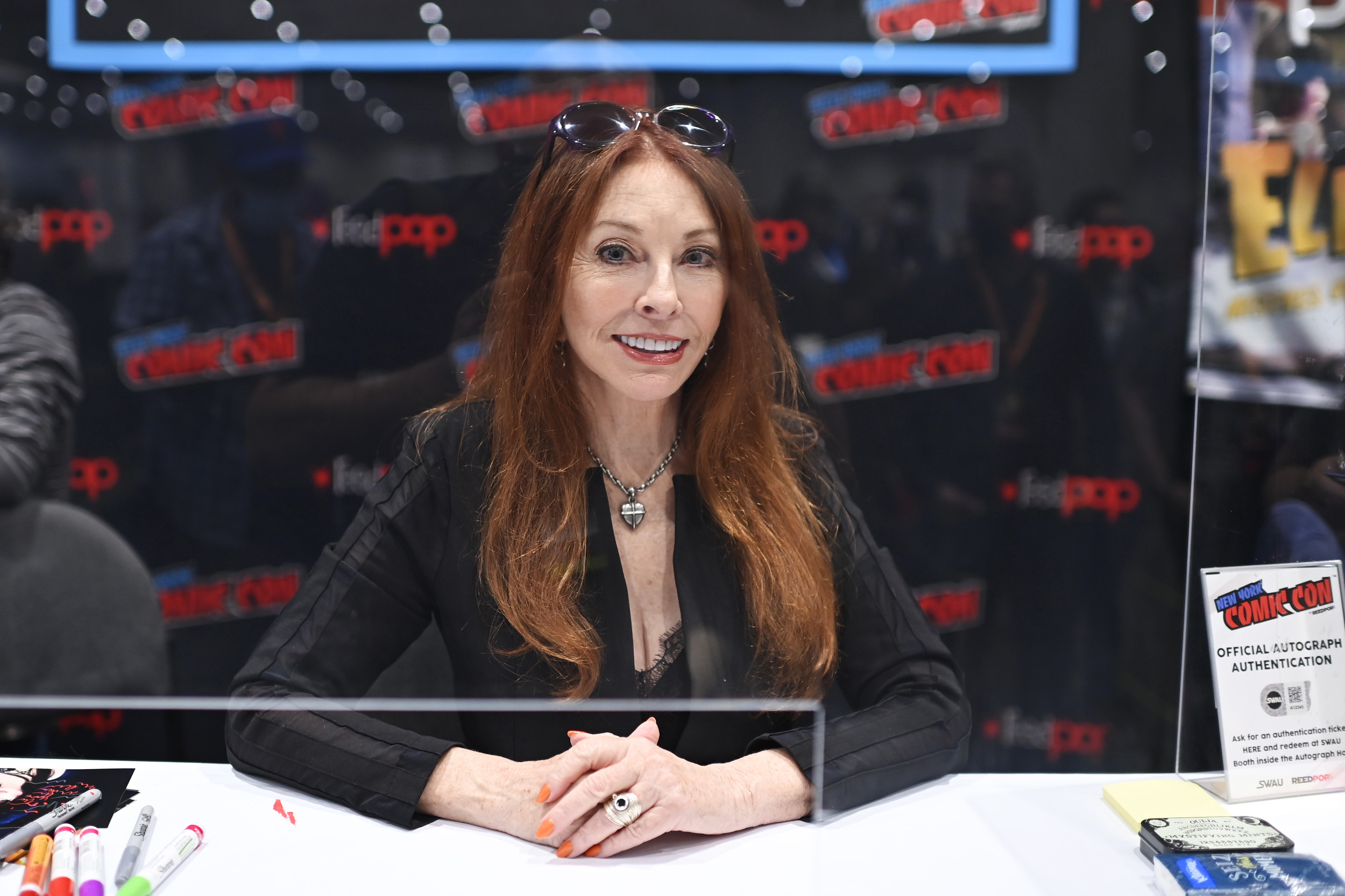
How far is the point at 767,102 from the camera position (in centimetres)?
181

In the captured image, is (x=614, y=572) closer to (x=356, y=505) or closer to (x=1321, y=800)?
(x=356, y=505)

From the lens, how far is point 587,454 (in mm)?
1381

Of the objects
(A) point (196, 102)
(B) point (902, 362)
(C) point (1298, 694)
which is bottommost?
(C) point (1298, 694)

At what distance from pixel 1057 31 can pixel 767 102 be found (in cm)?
60

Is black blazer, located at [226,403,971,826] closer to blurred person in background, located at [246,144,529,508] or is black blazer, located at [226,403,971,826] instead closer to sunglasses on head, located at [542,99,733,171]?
blurred person in background, located at [246,144,529,508]

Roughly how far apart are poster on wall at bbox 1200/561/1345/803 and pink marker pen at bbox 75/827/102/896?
4.07ft

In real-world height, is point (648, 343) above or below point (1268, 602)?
above

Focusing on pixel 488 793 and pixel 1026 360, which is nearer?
pixel 488 793

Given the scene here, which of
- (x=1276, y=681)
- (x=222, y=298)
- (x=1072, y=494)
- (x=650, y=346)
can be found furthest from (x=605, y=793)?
(x=1072, y=494)

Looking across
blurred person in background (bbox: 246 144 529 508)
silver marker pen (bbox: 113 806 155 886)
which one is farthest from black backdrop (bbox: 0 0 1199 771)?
silver marker pen (bbox: 113 806 155 886)

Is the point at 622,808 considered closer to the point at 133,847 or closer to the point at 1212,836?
the point at 133,847

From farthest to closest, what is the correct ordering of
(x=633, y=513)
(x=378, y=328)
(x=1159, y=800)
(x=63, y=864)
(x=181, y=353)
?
(x=181, y=353)
(x=378, y=328)
(x=633, y=513)
(x=1159, y=800)
(x=63, y=864)

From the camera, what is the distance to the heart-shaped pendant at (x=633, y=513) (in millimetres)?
1376

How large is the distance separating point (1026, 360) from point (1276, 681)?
0.97 m
